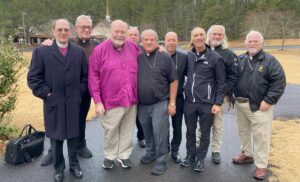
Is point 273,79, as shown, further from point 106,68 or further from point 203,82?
point 106,68

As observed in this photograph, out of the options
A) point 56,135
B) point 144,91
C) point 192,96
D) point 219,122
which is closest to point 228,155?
point 219,122

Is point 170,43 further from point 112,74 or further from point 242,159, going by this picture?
point 242,159

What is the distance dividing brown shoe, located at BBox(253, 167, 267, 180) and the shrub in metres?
4.47

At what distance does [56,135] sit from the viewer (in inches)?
162

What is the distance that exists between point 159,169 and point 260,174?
142cm

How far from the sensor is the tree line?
50291 mm

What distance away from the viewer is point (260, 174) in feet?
14.6

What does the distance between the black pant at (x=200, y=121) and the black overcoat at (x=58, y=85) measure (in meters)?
1.56

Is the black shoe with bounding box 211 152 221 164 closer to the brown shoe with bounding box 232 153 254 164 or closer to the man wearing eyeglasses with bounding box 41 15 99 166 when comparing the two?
the brown shoe with bounding box 232 153 254 164

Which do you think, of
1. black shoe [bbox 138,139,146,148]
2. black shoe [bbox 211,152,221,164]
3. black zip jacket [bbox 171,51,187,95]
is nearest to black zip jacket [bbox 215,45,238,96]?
black zip jacket [bbox 171,51,187,95]

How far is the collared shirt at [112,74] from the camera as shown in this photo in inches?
168

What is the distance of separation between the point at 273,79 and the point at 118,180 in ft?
8.23

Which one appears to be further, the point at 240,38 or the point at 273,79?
the point at 240,38

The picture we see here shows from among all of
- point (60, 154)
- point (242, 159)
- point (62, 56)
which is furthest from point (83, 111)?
point (242, 159)
